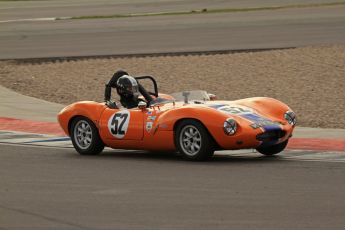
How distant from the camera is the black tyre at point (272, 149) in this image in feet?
48.8

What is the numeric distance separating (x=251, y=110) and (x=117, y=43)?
19409 millimetres

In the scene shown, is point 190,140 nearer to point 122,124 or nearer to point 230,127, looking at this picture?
point 230,127

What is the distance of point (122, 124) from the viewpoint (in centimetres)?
1518

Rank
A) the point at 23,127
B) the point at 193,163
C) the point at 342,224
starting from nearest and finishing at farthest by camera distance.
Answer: the point at 342,224 < the point at 193,163 < the point at 23,127

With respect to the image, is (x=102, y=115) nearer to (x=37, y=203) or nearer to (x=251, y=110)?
(x=251, y=110)

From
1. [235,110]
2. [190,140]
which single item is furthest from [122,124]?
[235,110]

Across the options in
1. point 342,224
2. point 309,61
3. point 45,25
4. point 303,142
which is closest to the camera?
point 342,224

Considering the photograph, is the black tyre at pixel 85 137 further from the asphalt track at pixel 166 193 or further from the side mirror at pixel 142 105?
the side mirror at pixel 142 105

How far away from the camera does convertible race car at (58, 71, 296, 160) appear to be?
14109 mm

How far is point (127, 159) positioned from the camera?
15125 millimetres

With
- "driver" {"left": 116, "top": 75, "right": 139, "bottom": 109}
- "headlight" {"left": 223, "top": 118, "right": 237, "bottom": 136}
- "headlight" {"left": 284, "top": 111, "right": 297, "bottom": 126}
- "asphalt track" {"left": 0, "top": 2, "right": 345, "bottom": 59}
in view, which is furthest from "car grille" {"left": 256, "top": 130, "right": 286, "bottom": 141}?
"asphalt track" {"left": 0, "top": 2, "right": 345, "bottom": 59}

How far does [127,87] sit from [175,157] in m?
→ 1.29

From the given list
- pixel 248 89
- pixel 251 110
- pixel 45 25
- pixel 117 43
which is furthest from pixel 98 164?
pixel 45 25

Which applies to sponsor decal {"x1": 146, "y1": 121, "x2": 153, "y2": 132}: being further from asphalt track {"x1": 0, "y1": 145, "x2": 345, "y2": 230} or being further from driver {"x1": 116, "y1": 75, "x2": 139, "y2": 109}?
driver {"x1": 116, "y1": 75, "x2": 139, "y2": 109}
